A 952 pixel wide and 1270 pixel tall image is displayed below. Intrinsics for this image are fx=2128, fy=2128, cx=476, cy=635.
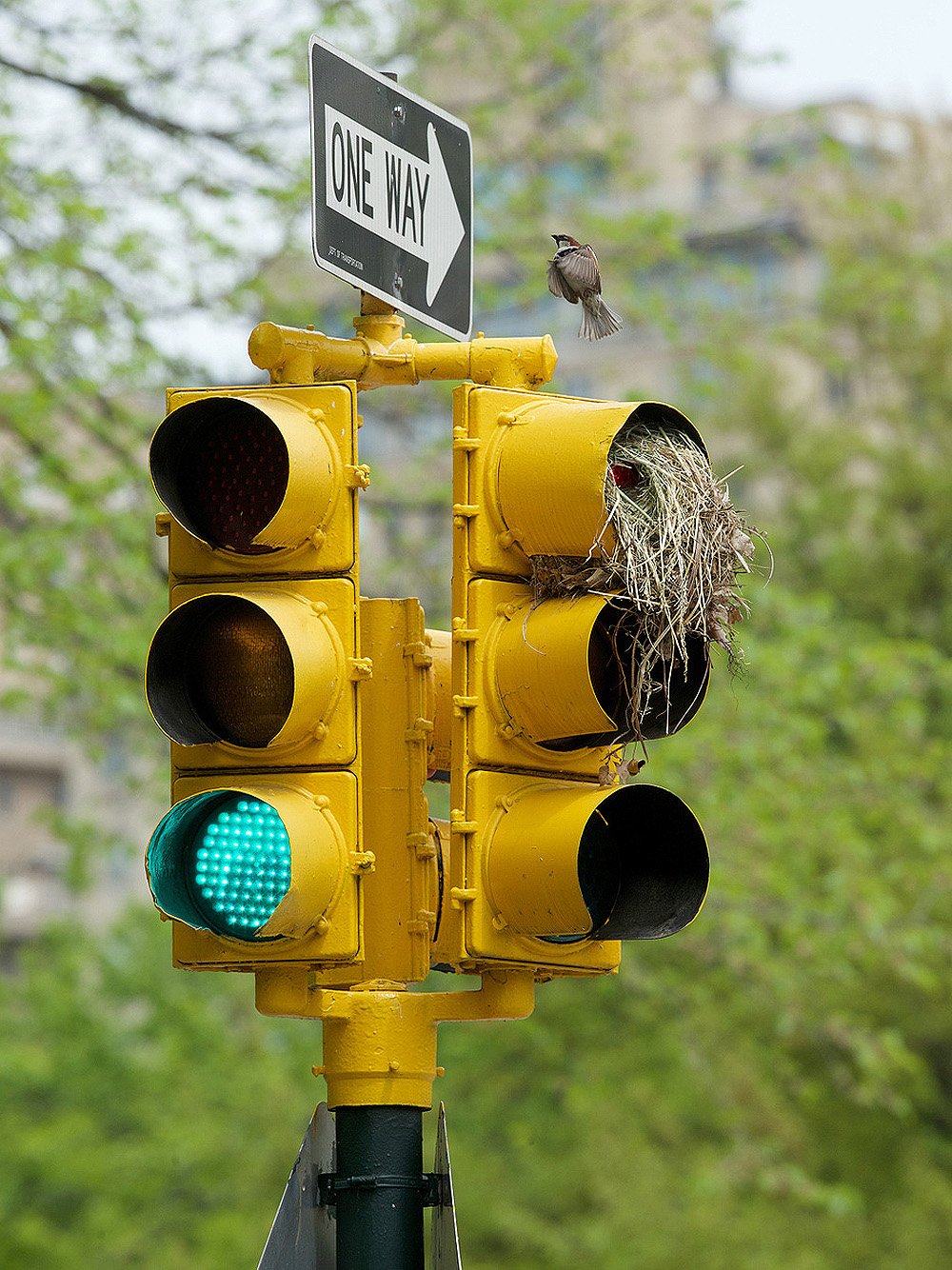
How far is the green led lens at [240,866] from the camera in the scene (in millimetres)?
3520

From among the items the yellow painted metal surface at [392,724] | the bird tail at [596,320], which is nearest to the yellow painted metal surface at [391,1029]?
the yellow painted metal surface at [392,724]

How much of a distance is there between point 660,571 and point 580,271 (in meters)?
0.86

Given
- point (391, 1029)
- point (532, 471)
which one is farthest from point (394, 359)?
point (391, 1029)

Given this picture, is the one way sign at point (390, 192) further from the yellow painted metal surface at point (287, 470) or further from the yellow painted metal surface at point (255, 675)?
the yellow painted metal surface at point (255, 675)

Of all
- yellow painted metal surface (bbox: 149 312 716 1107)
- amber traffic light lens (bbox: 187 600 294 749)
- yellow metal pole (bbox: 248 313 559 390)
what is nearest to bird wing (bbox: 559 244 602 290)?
yellow metal pole (bbox: 248 313 559 390)

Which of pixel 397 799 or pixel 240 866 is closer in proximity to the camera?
pixel 240 866

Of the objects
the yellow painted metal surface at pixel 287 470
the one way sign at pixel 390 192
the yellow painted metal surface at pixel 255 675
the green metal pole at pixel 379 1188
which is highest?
the one way sign at pixel 390 192

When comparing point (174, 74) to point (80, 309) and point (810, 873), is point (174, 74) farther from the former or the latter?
point (810, 873)

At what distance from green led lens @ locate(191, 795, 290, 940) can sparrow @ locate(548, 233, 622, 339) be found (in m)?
1.25

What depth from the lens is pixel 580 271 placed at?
4.27 metres

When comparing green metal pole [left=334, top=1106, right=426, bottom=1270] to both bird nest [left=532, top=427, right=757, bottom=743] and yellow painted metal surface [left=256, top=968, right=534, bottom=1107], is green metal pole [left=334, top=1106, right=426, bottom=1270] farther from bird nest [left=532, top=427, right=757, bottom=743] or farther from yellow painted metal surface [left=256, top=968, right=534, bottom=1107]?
bird nest [left=532, top=427, right=757, bottom=743]

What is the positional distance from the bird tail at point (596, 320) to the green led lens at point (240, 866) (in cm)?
124

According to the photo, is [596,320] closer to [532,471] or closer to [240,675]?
[532,471]

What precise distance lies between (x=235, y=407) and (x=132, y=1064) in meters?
22.0
